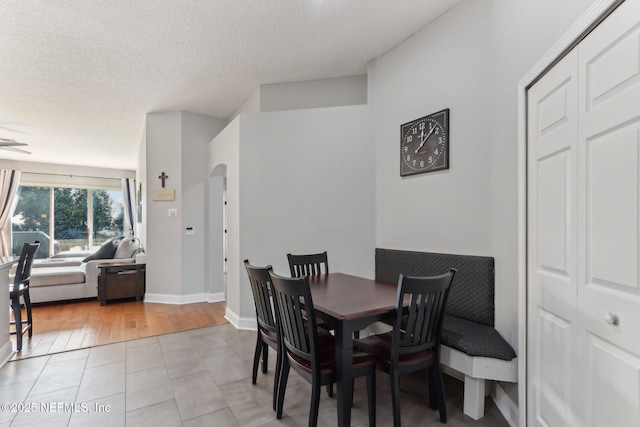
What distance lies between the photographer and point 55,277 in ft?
15.4

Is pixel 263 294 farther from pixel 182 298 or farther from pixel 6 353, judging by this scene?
pixel 182 298

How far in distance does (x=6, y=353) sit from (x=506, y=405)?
4049 mm

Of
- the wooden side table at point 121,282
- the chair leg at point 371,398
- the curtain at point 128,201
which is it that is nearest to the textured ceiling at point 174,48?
the wooden side table at point 121,282

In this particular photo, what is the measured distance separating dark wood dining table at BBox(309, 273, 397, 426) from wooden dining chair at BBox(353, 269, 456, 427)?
0.46 feet

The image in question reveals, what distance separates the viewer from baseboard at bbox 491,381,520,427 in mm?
1918

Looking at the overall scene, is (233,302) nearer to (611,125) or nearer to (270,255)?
(270,255)

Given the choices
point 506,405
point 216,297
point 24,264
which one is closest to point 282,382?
point 506,405

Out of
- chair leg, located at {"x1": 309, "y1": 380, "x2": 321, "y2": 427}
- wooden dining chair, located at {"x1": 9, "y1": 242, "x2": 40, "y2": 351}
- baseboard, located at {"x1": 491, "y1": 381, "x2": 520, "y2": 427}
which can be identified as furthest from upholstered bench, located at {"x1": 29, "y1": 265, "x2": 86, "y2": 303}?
baseboard, located at {"x1": 491, "y1": 381, "x2": 520, "y2": 427}

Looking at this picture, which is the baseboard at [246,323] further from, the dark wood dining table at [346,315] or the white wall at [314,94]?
the white wall at [314,94]

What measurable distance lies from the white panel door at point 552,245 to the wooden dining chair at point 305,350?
0.88m

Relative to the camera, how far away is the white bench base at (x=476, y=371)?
1.87 meters

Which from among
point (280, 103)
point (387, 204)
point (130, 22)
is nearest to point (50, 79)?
point (130, 22)

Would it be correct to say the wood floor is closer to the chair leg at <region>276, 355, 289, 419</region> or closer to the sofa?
the sofa

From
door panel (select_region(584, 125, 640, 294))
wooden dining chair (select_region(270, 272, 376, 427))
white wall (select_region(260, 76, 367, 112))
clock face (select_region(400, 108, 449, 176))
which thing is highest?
white wall (select_region(260, 76, 367, 112))
